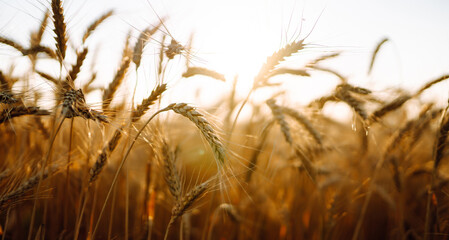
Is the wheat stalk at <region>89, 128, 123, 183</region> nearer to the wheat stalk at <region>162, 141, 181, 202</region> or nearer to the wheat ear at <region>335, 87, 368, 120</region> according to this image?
the wheat stalk at <region>162, 141, 181, 202</region>

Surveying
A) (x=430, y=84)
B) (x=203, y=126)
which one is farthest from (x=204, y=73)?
(x=430, y=84)

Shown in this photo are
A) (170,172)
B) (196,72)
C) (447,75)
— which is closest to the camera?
(170,172)

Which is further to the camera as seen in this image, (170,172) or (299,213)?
(299,213)

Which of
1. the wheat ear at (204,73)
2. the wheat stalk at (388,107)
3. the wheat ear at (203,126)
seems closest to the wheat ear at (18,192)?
the wheat ear at (203,126)

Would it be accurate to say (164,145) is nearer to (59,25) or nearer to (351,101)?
(59,25)

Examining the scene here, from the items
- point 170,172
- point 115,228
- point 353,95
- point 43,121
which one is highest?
point 353,95

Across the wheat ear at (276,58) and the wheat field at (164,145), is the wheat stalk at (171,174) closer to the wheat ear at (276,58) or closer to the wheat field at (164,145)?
the wheat field at (164,145)

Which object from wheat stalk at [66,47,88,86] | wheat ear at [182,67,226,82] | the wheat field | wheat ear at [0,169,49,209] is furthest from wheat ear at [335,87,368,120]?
wheat ear at [0,169,49,209]

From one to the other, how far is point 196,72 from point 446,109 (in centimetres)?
163

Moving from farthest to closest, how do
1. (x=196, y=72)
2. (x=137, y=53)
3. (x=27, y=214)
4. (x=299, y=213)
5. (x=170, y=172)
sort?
(x=299, y=213)
(x=27, y=214)
(x=196, y=72)
(x=137, y=53)
(x=170, y=172)

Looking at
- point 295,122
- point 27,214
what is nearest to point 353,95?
point 295,122

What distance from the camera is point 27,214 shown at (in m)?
2.42

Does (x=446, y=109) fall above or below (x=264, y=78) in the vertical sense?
below

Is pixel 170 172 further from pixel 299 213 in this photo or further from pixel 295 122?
pixel 299 213
